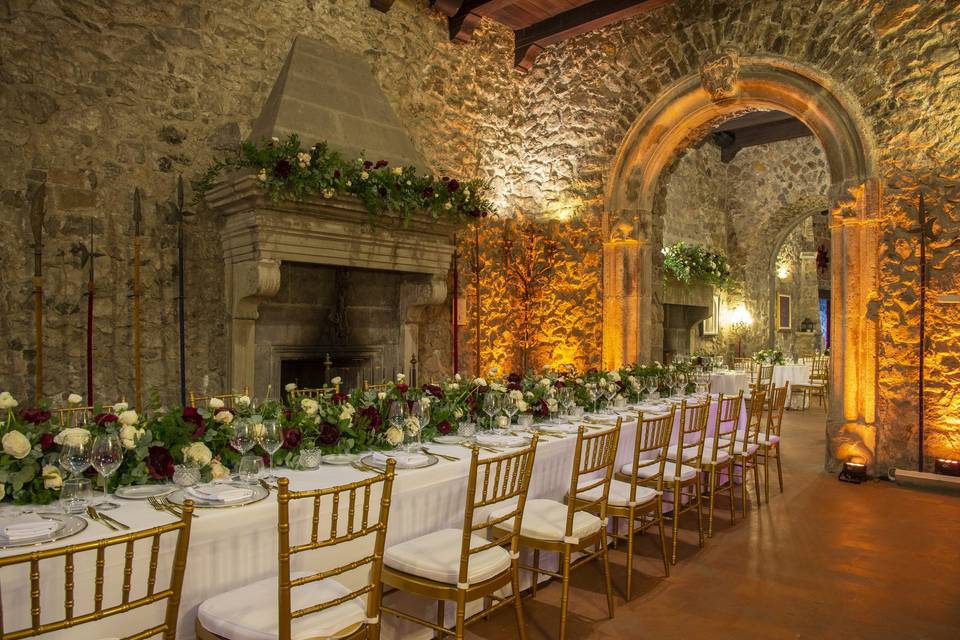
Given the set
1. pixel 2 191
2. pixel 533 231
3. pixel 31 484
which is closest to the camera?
pixel 31 484

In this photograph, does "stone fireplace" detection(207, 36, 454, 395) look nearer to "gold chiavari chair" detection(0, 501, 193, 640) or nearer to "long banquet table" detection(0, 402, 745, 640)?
"long banquet table" detection(0, 402, 745, 640)

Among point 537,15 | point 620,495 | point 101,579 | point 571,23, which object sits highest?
point 537,15

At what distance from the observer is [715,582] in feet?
11.0

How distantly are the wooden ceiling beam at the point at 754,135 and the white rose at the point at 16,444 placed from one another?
11710 mm

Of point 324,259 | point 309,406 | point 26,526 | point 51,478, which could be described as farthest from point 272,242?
point 26,526

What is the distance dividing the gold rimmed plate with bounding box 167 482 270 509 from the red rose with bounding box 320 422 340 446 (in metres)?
0.51

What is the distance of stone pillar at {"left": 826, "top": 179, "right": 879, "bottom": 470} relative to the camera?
18.7ft

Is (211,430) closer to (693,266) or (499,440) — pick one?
(499,440)

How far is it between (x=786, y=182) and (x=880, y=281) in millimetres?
6845

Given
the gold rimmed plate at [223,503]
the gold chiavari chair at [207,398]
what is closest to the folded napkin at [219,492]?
the gold rimmed plate at [223,503]

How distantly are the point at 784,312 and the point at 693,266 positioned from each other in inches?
180

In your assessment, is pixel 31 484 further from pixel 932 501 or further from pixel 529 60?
pixel 529 60

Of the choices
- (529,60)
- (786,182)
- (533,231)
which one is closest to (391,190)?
(533,231)

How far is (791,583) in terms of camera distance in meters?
3.33
